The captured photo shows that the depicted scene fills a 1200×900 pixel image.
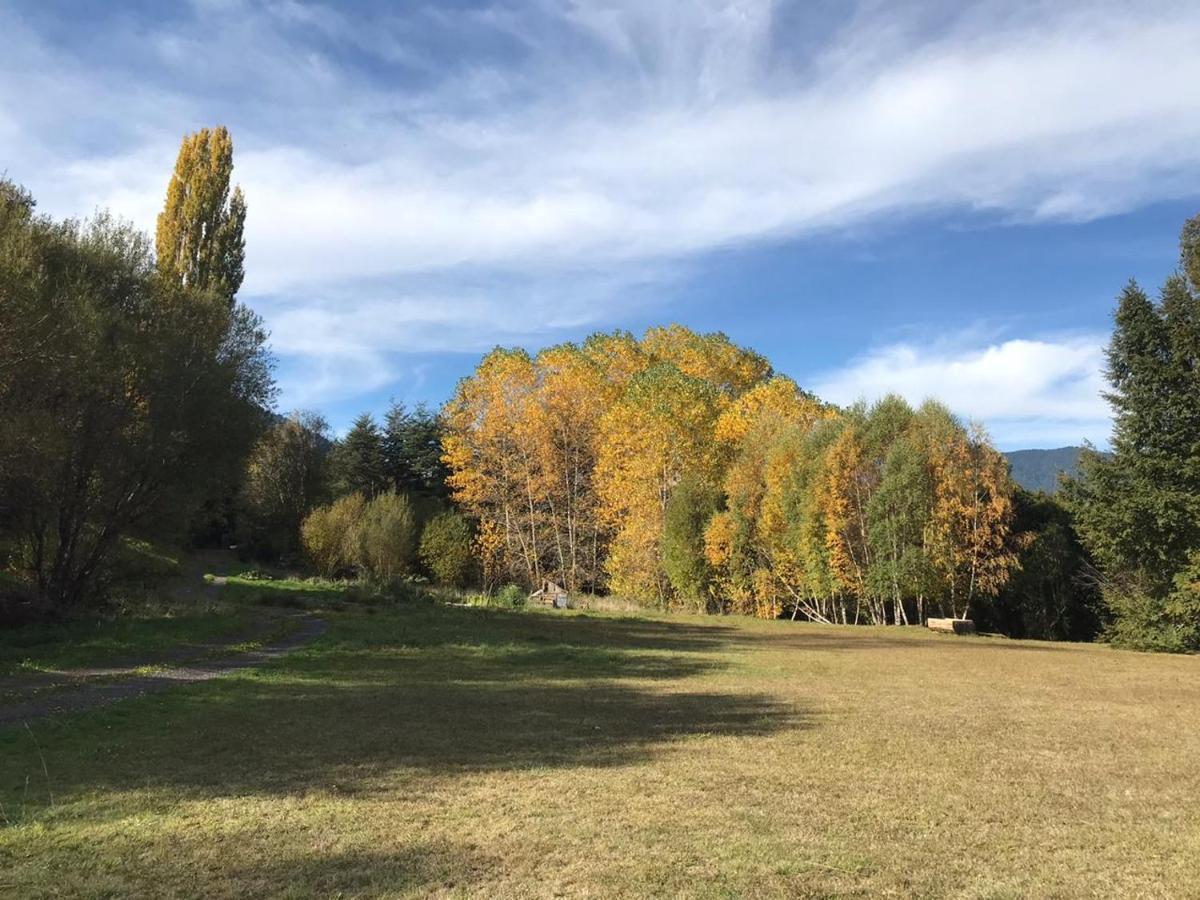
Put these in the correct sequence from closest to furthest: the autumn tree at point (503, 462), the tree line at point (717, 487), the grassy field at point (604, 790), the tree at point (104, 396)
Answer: the grassy field at point (604, 790)
the tree at point (104, 396)
the tree line at point (717, 487)
the autumn tree at point (503, 462)

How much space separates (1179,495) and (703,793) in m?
21.6

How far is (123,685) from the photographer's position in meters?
11.3

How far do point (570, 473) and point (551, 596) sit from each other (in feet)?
27.1

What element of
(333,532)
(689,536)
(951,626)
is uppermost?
(689,536)

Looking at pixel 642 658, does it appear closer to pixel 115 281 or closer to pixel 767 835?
pixel 767 835

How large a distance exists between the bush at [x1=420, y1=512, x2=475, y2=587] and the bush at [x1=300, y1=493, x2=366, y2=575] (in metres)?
3.96

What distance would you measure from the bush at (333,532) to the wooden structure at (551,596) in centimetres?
1044

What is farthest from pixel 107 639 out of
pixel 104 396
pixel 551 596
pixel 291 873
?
pixel 551 596

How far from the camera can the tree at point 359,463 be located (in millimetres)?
55600

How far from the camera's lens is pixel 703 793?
6520 millimetres

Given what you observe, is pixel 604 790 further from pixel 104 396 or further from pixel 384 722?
pixel 104 396

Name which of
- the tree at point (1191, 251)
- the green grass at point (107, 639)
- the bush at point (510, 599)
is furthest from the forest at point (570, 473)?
the bush at point (510, 599)

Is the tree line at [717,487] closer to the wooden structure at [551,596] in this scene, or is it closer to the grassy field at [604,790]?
the wooden structure at [551,596]

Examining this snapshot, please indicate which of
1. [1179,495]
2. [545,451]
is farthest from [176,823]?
[545,451]
